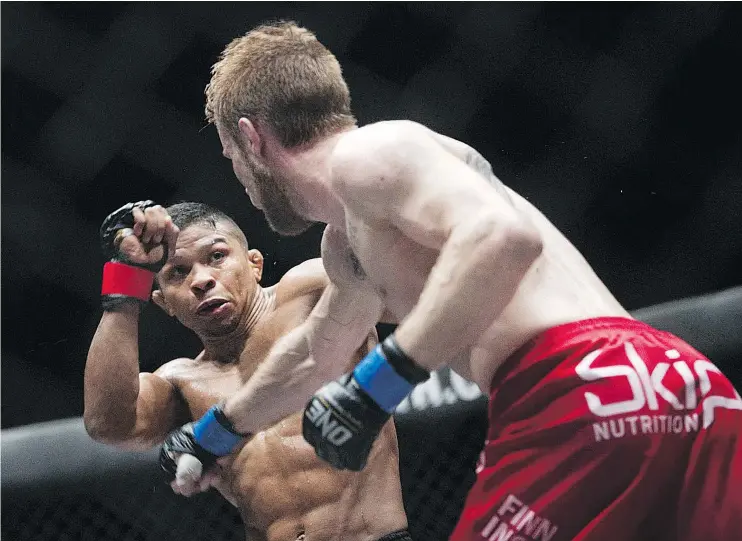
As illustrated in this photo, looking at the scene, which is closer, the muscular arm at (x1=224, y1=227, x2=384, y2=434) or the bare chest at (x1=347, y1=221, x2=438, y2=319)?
the bare chest at (x1=347, y1=221, x2=438, y2=319)

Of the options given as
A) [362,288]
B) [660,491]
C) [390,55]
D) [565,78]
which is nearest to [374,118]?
[390,55]

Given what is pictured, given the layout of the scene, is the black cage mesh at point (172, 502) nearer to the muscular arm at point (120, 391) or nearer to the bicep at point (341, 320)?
the muscular arm at point (120, 391)

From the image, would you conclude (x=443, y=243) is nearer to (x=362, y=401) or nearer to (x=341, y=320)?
(x=362, y=401)

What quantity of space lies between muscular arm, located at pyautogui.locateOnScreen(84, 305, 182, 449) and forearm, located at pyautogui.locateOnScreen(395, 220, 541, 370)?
905 millimetres

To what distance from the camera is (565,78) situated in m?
2.20

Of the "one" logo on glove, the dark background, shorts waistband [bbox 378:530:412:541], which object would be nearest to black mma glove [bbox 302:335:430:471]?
the "one" logo on glove

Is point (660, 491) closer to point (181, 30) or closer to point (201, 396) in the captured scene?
point (201, 396)

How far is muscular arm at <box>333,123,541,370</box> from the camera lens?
98 cm

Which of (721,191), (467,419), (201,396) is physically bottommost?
(201,396)

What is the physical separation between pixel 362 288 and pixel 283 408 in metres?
0.24

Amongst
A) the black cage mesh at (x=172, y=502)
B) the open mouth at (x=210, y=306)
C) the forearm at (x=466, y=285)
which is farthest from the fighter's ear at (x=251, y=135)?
the black cage mesh at (x=172, y=502)

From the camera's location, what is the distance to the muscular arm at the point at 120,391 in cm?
177

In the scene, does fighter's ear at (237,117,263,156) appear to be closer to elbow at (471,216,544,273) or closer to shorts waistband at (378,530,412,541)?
elbow at (471,216,544,273)

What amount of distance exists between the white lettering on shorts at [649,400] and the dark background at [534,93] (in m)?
1.22
